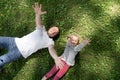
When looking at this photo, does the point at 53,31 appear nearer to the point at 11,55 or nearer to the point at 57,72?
the point at 57,72

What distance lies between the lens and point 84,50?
717 cm

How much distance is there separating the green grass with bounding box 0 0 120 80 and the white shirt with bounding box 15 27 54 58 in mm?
425

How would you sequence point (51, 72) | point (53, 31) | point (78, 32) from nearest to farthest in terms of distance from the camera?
point (53, 31), point (51, 72), point (78, 32)

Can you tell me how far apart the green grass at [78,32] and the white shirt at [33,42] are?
1.39ft

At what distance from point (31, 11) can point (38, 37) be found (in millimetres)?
1170

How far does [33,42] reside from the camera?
22.9 feet

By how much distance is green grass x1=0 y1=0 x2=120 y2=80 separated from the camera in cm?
704

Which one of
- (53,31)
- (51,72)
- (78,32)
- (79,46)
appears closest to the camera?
(79,46)

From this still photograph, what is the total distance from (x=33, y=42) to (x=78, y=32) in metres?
1.12

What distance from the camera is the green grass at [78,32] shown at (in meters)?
7.04

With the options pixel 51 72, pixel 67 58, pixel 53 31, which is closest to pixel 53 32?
pixel 53 31

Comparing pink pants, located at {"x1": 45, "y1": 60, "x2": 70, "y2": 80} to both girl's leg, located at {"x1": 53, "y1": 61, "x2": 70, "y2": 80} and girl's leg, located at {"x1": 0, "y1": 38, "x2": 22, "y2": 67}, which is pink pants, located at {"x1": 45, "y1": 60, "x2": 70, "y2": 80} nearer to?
girl's leg, located at {"x1": 53, "y1": 61, "x2": 70, "y2": 80}

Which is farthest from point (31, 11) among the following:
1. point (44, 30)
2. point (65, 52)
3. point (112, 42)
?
point (112, 42)

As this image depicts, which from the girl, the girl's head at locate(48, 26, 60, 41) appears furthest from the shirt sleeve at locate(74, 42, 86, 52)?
the girl's head at locate(48, 26, 60, 41)
